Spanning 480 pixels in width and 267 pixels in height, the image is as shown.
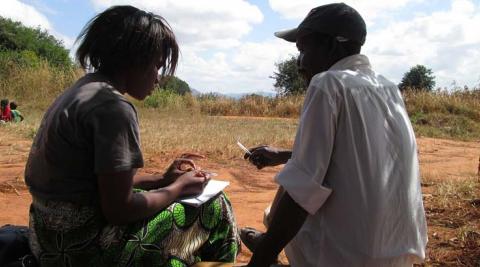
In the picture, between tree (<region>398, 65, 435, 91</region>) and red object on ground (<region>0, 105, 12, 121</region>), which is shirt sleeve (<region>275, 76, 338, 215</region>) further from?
tree (<region>398, 65, 435, 91</region>)

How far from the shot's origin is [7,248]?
2074 mm

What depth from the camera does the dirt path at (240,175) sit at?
4508 millimetres

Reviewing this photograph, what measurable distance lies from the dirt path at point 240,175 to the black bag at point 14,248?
1485 millimetres

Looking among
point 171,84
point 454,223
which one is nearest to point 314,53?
point 171,84

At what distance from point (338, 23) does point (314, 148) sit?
1.60 ft

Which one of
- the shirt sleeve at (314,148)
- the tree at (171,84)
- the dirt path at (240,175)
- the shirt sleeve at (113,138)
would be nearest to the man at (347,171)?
the shirt sleeve at (314,148)

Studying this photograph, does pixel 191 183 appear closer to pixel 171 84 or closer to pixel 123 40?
pixel 123 40

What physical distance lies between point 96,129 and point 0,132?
312 inches

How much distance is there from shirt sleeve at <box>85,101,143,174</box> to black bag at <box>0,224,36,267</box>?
1.87 ft

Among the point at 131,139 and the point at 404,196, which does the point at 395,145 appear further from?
the point at 131,139

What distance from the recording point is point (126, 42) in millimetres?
1897

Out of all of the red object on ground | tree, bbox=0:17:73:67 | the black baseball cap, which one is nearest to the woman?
the black baseball cap

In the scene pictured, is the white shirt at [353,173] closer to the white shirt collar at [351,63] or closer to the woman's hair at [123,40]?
the white shirt collar at [351,63]

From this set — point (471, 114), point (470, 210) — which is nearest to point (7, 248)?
point (470, 210)
